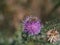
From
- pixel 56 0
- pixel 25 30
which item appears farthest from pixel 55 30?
pixel 56 0

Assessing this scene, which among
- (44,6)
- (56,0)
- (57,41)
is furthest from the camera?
(44,6)

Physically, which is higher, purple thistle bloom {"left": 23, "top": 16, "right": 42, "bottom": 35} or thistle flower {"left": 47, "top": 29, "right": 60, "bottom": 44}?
purple thistle bloom {"left": 23, "top": 16, "right": 42, "bottom": 35}

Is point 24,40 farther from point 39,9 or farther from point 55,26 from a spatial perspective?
point 39,9

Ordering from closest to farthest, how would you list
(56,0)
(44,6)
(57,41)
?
(57,41) < (56,0) < (44,6)
